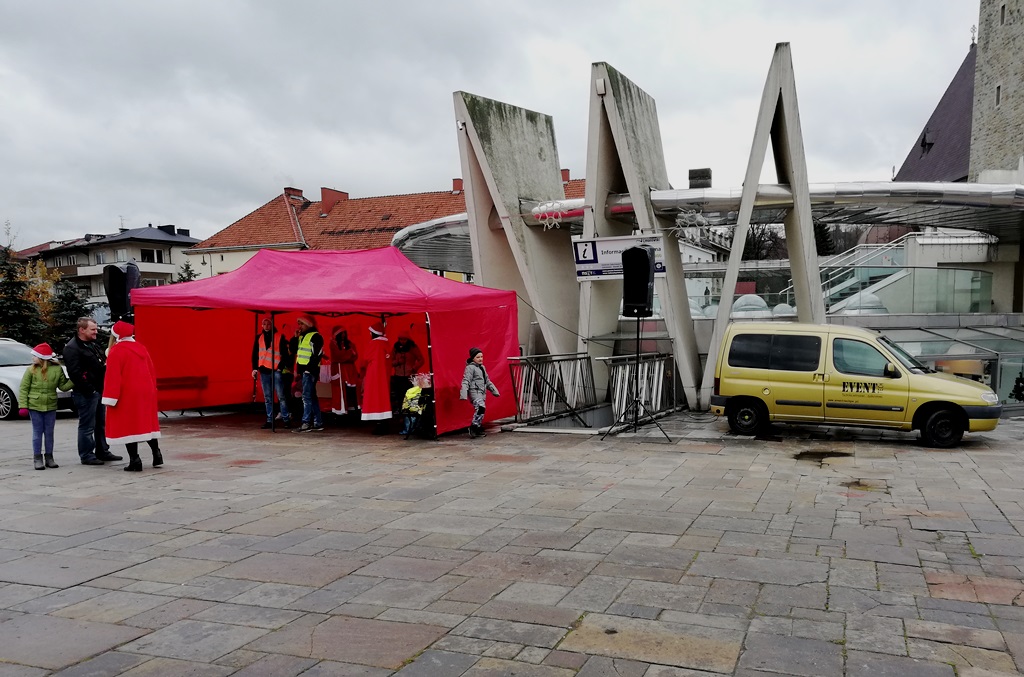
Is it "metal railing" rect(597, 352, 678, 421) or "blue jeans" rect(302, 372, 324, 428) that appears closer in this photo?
"blue jeans" rect(302, 372, 324, 428)

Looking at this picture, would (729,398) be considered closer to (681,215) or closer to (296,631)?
(681,215)

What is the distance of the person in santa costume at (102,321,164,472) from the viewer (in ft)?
30.9

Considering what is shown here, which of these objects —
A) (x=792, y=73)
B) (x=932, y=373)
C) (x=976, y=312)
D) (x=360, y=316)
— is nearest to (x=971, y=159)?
(x=976, y=312)

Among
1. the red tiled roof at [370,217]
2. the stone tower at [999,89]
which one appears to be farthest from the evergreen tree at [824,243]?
the red tiled roof at [370,217]

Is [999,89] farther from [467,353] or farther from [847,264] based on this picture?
[467,353]

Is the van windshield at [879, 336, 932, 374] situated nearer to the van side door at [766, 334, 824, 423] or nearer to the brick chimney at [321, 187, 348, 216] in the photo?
the van side door at [766, 334, 824, 423]

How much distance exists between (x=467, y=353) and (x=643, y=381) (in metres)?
3.73

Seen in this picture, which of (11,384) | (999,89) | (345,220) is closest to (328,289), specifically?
(11,384)

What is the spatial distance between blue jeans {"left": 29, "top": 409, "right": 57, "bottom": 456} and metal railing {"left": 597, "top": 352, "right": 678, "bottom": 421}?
8.18m

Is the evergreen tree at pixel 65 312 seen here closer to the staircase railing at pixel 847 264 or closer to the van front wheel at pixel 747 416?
the staircase railing at pixel 847 264

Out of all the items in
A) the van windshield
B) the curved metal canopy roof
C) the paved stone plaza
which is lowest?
the paved stone plaza

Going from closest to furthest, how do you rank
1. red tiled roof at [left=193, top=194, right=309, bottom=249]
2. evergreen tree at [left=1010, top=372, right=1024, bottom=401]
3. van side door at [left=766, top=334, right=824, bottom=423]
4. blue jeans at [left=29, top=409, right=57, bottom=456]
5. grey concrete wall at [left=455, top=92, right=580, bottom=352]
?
1. blue jeans at [left=29, top=409, right=57, bottom=456]
2. van side door at [left=766, top=334, right=824, bottom=423]
3. evergreen tree at [left=1010, top=372, right=1024, bottom=401]
4. grey concrete wall at [left=455, top=92, right=580, bottom=352]
5. red tiled roof at [left=193, top=194, right=309, bottom=249]

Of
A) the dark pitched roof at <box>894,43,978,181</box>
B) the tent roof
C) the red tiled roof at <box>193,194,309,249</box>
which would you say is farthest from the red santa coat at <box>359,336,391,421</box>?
the red tiled roof at <box>193,194,309,249</box>

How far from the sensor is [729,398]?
42.7 feet
